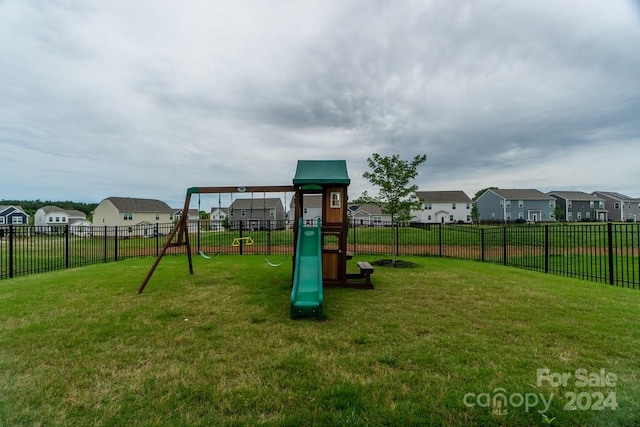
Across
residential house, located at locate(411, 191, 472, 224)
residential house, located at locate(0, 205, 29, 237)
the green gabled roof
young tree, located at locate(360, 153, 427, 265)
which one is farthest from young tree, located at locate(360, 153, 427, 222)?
residential house, located at locate(0, 205, 29, 237)

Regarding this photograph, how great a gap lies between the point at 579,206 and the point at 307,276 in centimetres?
6789

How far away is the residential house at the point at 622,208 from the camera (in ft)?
187

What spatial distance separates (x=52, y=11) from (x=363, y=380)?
22.9 feet

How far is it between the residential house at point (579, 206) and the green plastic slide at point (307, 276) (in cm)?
6242

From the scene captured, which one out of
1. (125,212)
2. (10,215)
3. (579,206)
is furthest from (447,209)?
(10,215)

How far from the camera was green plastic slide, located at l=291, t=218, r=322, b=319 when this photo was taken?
503cm

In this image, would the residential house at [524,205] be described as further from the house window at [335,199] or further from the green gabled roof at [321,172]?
the house window at [335,199]

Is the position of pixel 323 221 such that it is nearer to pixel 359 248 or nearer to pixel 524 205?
pixel 359 248

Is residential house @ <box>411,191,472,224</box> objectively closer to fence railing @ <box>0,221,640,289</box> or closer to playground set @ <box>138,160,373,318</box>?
fence railing @ <box>0,221,640,289</box>

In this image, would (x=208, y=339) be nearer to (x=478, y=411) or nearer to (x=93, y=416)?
(x=93, y=416)

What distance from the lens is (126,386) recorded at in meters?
2.89

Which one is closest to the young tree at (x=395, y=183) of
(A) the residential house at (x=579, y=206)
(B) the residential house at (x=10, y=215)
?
(A) the residential house at (x=579, y=206)

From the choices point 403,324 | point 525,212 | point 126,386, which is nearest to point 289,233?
point 403,324

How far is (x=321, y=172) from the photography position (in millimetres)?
8156
